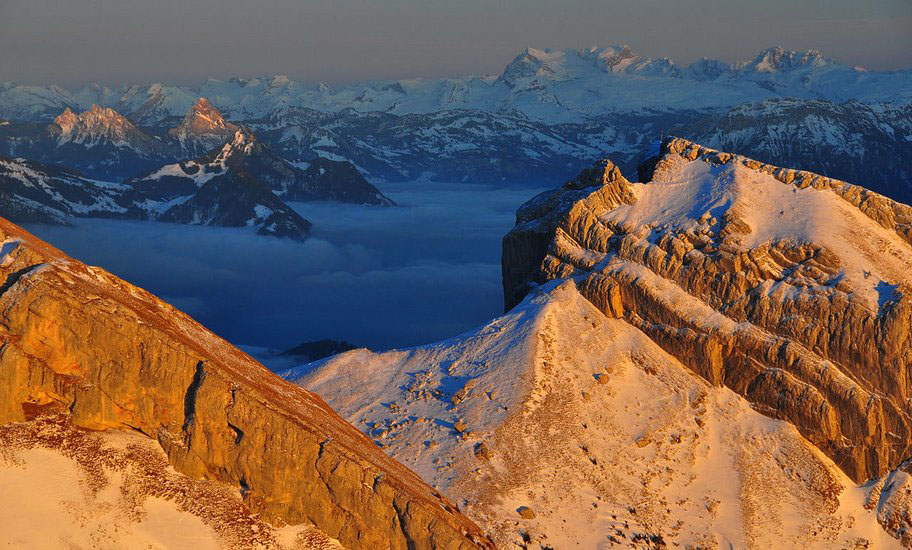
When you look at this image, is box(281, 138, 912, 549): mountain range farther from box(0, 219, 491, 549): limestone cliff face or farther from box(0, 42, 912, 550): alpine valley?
box(0, 219, 491, 549): limestone cliff face

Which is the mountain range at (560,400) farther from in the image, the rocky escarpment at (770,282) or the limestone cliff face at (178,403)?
the rocky escarpment at (770,282)

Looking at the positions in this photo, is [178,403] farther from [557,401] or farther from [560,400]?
[560,400]

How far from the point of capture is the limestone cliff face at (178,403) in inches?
1900

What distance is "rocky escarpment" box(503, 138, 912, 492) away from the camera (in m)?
83.1

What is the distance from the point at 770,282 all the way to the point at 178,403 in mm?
60452

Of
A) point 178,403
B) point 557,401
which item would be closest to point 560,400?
point 557,401

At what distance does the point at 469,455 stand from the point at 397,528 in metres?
22.4

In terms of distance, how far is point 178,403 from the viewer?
50438mm

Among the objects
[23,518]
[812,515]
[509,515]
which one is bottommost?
[812,515]

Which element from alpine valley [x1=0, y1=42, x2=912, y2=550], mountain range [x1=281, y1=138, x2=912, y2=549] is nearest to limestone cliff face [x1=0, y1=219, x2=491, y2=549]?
alpine valley [x1=0, y1=42, x2=912, y2=550]

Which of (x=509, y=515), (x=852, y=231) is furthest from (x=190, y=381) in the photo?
(x=852, y=231)

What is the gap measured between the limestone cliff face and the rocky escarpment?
142 feet

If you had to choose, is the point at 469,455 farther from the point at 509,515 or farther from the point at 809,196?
the point at 809,196

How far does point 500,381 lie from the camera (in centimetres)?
8362
